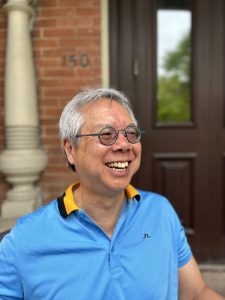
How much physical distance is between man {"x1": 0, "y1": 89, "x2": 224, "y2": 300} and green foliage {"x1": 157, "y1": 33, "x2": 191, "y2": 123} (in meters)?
1.64

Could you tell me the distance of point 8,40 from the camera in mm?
2449

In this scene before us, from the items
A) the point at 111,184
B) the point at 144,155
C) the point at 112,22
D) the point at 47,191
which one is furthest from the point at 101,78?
the point at 111,184

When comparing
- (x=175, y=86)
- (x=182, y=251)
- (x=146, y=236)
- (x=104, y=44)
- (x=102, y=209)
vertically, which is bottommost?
(x=182, y=251)

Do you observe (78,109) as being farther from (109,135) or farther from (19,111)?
(19,111)

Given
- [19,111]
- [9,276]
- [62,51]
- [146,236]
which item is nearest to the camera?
[9,276]

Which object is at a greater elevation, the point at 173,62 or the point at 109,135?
the point at 173,62

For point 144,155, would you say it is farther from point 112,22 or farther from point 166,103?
point 112,22

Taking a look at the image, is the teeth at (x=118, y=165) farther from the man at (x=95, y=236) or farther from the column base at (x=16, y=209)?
the column base at (x=16, y=209)

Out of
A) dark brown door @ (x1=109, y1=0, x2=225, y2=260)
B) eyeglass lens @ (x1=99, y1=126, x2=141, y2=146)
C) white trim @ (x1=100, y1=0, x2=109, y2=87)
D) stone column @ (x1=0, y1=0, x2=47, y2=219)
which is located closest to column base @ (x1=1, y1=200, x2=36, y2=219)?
stone column @ (x1=0, y1=0, x2=47, y2=219)

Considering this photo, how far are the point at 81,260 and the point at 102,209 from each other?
22cm

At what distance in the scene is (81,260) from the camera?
1129 mm

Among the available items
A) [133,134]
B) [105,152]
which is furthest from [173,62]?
[105,152]

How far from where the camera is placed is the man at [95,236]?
1112 millimetres

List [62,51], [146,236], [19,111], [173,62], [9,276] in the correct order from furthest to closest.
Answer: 1. [173,62]
2. [62,51]
3. [19,111]
4. [146,236]
5. [9,276]
